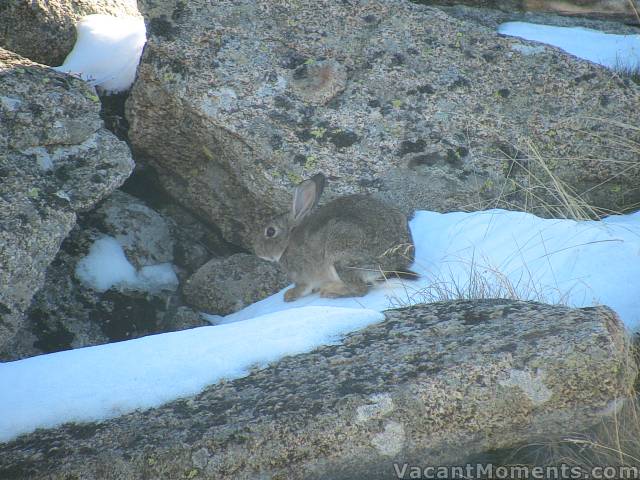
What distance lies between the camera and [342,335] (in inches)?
181

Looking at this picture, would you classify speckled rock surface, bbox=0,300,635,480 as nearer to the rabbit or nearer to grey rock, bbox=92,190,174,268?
the rabbit

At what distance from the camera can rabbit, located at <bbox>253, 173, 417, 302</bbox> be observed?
659cm

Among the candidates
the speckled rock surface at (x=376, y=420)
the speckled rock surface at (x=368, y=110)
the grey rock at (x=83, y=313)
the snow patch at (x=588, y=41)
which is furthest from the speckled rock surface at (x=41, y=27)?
the speckled rock surface at (x=376, y=420)

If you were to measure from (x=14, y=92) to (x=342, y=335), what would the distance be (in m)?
3.95

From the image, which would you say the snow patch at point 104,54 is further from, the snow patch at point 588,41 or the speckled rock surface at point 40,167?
the snow patch at point 588,41

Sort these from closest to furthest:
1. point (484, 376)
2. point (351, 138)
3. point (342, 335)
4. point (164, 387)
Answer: point (484, 376) < point (164, 387) < point (342, 335) < point (351, 138)

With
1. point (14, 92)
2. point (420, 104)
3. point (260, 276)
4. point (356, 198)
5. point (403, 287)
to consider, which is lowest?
point (260, 276)

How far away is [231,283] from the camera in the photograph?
7.75m

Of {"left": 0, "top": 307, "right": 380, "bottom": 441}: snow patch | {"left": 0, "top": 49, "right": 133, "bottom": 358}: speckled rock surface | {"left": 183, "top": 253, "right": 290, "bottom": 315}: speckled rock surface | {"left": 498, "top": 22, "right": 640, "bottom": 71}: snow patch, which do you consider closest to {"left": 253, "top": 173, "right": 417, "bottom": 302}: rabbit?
{"left": 183, "top": 253, "right": 290, "bottom": 315}: speckled rock surface

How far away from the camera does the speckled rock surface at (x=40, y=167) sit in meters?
5.85

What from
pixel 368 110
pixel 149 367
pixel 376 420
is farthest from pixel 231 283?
pixel 376 420

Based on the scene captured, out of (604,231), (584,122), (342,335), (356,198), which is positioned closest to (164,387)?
(342,335)

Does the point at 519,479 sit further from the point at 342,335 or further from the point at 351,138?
the point at 351,138

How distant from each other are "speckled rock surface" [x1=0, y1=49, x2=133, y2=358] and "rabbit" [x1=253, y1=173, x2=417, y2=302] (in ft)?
Answer: 5.17
